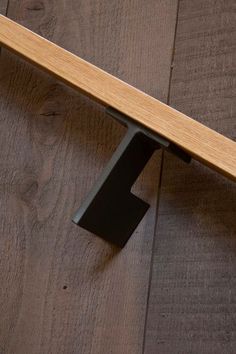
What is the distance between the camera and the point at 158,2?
35.1 inches

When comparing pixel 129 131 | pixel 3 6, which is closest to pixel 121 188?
pixel 129 131

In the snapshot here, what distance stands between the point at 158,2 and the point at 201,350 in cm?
45

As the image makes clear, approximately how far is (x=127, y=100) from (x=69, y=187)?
167 mm

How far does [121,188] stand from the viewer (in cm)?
79

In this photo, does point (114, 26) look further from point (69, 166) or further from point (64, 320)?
point (64, 320)

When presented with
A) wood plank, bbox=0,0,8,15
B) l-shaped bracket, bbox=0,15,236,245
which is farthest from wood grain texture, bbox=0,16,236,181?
wood plank, bbox=0,0,8,15

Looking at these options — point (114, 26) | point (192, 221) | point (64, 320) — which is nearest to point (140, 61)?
point (114, 26)

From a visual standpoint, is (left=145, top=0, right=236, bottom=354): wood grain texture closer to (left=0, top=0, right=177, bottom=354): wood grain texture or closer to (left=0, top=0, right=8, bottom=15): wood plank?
(left=0, top=0, right=177, bottom=354): wood grain texture

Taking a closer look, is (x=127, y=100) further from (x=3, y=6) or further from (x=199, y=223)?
(x=3, y=6)

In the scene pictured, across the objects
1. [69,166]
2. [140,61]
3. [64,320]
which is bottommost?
[64,320]

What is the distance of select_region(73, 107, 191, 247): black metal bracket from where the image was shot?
76 cm

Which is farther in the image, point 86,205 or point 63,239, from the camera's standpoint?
point 63,239

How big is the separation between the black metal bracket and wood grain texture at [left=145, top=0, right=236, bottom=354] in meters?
0.05

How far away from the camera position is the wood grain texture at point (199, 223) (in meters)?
0.77
